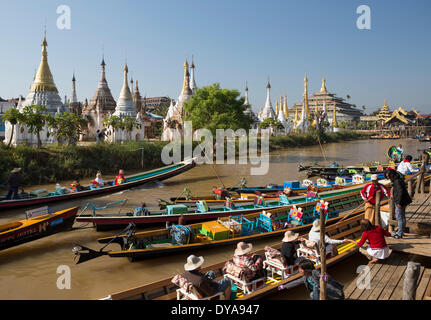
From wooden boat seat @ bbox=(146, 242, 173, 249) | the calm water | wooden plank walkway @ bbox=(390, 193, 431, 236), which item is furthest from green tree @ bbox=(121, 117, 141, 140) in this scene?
wooden plank walkway @ bbox=(390, 193, 431, 236)

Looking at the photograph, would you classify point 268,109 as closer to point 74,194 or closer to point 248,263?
point 74,194

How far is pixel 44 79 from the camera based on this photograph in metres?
31.0

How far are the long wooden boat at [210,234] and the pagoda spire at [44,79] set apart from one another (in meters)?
26.9

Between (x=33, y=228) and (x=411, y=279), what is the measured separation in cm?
867

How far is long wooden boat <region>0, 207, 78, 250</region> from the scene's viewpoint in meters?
8.25

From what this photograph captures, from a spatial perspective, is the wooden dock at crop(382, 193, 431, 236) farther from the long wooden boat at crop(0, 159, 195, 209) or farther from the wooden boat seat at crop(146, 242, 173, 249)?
the long wooden boat at crop(0, 159, 195, 209)

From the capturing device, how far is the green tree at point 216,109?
2825 centimetres

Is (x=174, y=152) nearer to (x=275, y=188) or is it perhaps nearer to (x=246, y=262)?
(x=275, y=188)

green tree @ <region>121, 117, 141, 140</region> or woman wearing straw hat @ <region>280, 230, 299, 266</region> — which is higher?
green tree @ <region>121, 117, 141, 140</region>

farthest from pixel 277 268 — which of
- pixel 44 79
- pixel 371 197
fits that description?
pixel 44 79

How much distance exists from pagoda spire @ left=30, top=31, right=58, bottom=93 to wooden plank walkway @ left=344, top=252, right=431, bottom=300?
3253cm

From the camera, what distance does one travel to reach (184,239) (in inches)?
327

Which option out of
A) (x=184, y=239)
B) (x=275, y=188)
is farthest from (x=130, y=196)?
(x=184, y=239)
